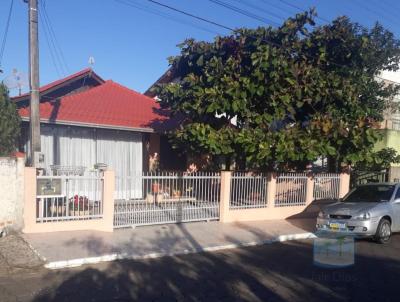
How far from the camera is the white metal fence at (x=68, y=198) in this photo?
9195mm

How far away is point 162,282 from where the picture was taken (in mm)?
6438

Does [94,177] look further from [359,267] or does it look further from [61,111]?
[359,267]

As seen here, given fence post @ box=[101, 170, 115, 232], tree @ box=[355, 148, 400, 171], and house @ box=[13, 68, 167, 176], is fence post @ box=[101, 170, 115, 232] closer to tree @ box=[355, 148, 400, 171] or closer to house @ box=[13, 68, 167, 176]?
house @ box=[13, 68, 167, 176]

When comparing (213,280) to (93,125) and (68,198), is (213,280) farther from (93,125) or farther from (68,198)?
(93,125)

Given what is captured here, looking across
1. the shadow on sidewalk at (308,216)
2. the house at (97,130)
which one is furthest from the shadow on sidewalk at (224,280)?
the house at (97,130)

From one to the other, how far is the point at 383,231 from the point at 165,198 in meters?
5.33

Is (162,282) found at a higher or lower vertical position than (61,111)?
lower

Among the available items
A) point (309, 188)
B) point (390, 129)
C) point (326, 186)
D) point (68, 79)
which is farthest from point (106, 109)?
point (390, 129)

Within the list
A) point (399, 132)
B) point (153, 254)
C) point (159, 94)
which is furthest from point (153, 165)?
point (399, 132)

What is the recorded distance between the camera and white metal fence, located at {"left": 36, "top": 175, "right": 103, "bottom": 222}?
920 cm

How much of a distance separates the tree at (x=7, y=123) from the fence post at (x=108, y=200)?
3.24 metres

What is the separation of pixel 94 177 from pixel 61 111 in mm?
4121

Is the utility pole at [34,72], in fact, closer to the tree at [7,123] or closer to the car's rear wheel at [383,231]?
the tree at [7,123]

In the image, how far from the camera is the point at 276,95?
11688 mm
